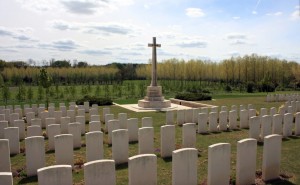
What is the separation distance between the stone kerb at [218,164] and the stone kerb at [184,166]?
35 centimetres

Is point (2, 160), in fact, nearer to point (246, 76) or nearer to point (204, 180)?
point (204, 180)

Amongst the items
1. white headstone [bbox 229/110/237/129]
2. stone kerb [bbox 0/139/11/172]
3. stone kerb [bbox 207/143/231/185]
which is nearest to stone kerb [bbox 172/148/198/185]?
stone kerb [bbox 207/143/231/185]

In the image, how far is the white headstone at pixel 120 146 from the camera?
24.2 feet

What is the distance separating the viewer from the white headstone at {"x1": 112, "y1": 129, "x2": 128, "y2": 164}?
7363 millimetres

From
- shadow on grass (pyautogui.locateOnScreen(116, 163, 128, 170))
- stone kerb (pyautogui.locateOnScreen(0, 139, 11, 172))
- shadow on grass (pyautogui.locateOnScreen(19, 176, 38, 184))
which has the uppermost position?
stone kerb (pyautogui.locateOnScreen(0, 139, 11, 172))

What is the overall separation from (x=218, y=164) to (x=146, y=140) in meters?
2.85

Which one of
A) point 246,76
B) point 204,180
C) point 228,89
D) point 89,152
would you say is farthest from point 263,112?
point 246,76

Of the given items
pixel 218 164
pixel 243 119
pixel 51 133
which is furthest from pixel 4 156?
pixel 243 119

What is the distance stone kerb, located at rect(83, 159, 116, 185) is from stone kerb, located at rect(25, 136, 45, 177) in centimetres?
259

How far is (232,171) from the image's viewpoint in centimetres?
682

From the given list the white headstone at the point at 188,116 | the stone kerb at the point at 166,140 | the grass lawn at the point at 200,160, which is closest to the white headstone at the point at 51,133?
the grass lawn at the point at 200,160

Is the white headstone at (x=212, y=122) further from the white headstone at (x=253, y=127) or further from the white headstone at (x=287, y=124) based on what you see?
the white headstone at (x=287, y=124)

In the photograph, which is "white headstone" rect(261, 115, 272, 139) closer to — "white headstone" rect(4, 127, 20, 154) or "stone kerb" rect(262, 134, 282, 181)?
"stone kerb" rect(262, 134, 282, 181)

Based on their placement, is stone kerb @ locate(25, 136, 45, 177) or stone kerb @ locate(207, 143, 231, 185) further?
stone kerb @ locate(25, 136, 45, 177)
